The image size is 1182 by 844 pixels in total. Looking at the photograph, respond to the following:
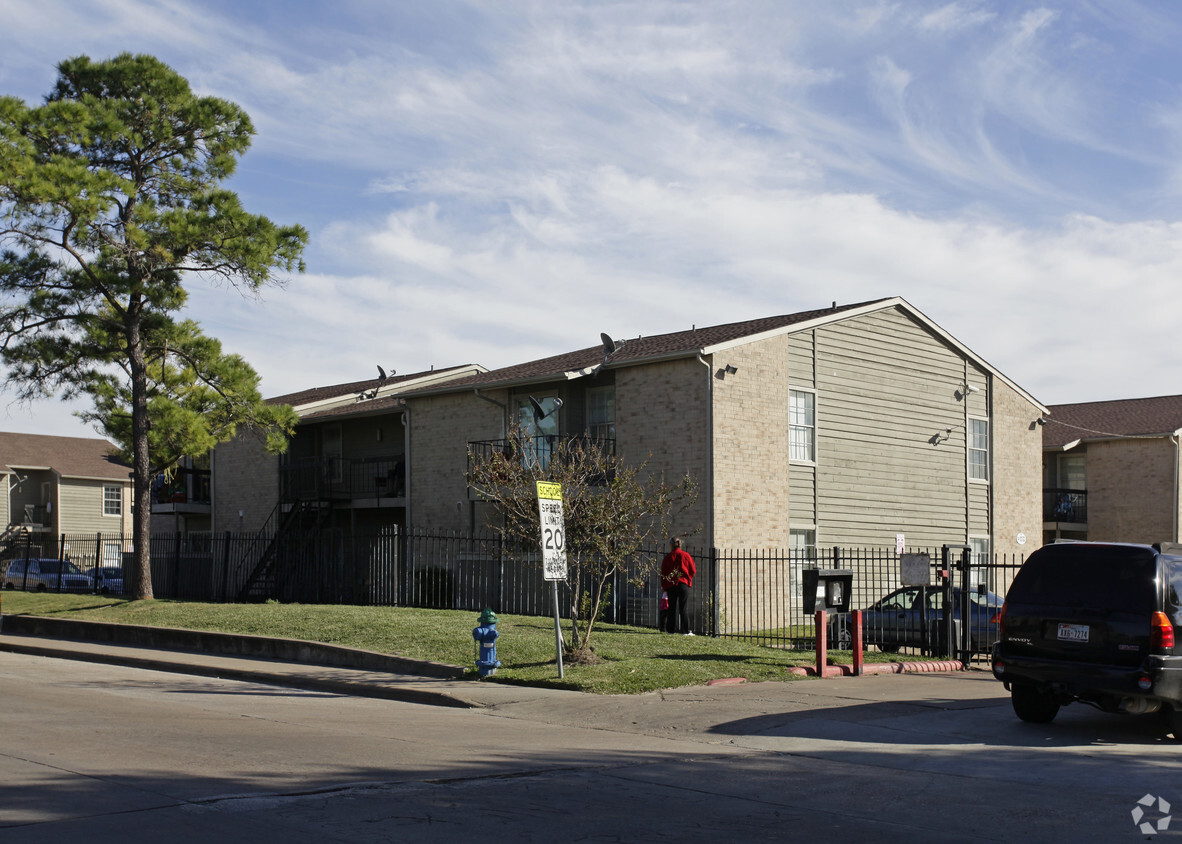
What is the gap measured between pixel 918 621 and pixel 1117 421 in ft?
76.8

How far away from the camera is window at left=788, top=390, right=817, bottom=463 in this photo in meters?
26.6

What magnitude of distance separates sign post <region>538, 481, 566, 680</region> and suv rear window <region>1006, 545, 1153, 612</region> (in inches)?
208

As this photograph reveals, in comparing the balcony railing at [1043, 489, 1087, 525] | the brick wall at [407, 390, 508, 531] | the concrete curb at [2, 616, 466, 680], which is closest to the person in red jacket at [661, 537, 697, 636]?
the concrete curb at [2, 616, 466, 680]

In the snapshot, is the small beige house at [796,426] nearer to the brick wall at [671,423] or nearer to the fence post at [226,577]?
the brick wall at [671,423]

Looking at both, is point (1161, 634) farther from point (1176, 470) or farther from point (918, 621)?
point (1176, 470)

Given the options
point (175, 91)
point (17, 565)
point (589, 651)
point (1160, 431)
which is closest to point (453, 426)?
point (175, 91)

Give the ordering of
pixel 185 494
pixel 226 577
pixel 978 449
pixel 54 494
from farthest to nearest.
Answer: pixel 54 494
pixel 185 494
pixel 978 449
pixel 226 577

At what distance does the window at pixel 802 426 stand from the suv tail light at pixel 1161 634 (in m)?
15.7

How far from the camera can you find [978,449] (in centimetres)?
3153

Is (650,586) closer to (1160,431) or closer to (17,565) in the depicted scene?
(1160,431)

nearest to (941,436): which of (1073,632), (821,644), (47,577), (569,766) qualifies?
(821,644)

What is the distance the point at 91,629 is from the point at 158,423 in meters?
4.80

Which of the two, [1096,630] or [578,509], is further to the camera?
[578,509]

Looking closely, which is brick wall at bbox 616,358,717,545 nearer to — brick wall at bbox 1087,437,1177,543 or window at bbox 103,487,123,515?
brick wall at bbox 1087,437,1177,543
